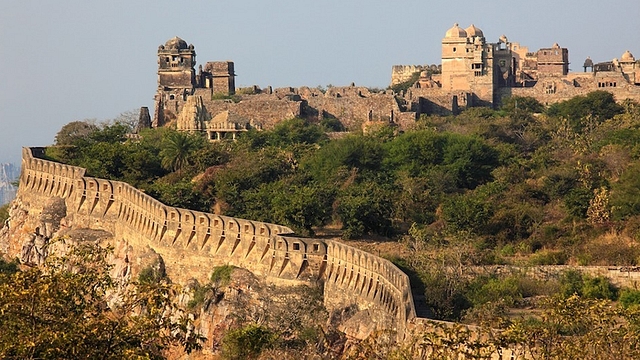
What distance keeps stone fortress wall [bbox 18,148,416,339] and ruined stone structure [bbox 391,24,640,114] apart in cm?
1815

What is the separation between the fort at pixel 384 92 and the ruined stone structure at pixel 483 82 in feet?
0.14

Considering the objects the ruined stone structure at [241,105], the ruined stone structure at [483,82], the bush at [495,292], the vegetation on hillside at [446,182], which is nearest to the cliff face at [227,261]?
the vegetation on hillside at [446,182]

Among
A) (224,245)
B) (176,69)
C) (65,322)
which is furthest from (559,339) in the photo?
(176,69)

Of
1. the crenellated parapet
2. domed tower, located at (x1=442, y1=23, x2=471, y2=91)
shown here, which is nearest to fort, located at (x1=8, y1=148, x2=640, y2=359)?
the crenellated parapet

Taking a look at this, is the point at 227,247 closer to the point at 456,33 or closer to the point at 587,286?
the point at 587,286

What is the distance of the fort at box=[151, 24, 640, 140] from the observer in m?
62.5

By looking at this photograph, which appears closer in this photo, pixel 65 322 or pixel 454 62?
pixel 65 322

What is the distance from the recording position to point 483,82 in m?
66.4

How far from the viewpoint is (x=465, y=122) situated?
60.2 m

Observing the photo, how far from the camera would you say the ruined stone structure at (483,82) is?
64.4 meters

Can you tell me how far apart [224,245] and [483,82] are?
2619 cm

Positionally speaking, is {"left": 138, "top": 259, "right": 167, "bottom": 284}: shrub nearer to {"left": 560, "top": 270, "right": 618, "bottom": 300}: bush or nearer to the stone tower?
{"left": 560, "top": 270, "right": 618, "bottom": 300}: bush

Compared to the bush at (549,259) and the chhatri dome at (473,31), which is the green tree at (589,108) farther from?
the bush at (549,259)

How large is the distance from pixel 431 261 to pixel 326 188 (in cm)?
1081
